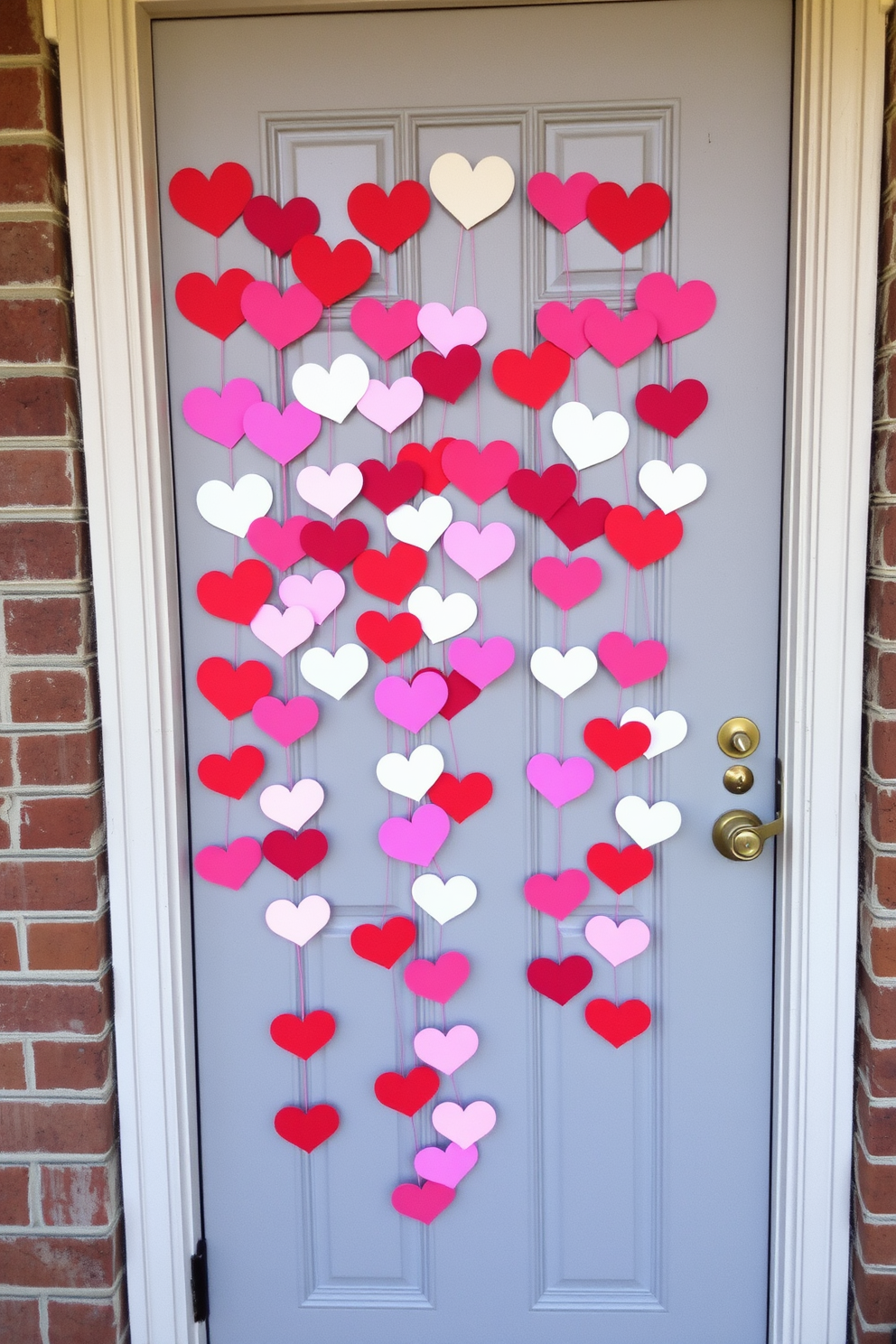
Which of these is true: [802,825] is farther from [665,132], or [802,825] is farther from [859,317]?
[665,132]

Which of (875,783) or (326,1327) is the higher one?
(875,783)

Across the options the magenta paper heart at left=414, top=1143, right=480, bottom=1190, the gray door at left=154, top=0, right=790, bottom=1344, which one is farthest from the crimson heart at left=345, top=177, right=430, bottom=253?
the magenta paper heart at left=414, top=1143, right=480, bottom=1190

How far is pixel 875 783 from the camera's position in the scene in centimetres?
138

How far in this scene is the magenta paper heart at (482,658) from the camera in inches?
57.2

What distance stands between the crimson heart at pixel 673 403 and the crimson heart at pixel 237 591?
2.11 ft

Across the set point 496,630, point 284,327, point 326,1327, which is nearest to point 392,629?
point 496,630

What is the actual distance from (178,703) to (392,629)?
0.37 meters

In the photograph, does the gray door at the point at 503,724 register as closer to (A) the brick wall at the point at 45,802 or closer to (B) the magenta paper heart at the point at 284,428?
(B) the magenta paper heart at the point at 284,428

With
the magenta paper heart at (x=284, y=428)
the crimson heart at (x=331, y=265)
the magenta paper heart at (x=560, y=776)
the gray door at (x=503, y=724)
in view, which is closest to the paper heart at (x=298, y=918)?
the gray door at (x=503, y=724)

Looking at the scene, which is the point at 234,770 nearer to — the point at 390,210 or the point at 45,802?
the point at 45,802

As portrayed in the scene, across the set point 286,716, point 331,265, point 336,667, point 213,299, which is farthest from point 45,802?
point 331,265

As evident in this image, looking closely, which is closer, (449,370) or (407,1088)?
(449,370)

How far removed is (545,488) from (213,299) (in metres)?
0.59

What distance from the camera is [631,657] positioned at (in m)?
1.45
